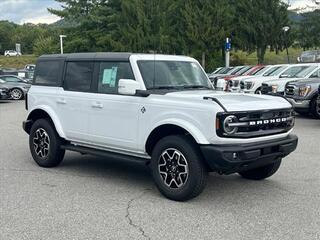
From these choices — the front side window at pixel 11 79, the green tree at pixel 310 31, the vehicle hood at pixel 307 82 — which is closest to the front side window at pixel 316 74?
the vehicle hood at pixel 307 82

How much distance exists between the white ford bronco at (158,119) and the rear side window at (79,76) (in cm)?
2

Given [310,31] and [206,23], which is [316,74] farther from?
[310,31]

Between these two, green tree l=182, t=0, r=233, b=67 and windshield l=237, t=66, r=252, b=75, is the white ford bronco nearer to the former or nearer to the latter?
windshield l=237, t=66, r=252, b=75

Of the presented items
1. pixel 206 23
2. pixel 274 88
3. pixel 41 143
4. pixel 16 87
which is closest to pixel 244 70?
pixel 274 88

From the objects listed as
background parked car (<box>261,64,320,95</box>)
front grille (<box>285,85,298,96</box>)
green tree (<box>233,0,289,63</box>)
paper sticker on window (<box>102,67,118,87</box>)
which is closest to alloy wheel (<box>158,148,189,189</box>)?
paper sticker on window (<box>102,67,118,87</box>)

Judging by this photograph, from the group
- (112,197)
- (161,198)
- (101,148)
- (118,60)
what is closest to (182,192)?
(161,198)

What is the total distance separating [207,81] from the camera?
24.0ft

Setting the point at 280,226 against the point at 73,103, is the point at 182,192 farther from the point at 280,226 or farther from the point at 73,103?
the point at 73,103

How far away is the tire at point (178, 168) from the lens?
18.7ft

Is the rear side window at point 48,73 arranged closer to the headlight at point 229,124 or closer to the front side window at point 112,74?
the front side window at point 112,74

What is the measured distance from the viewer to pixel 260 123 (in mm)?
5785

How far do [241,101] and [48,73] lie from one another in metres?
3.60

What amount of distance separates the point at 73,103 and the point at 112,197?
1885mm

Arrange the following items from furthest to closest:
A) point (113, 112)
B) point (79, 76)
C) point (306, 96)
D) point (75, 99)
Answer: point (306, 96) < point (79, 76) < point (75, 99) < point (113, 112)
